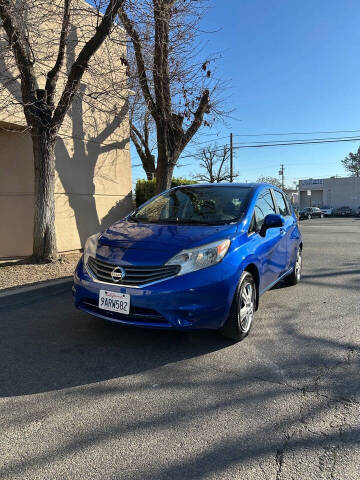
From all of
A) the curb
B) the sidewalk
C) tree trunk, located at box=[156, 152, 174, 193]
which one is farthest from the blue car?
tree trunk, located at box=[156, 152, 174, 193]

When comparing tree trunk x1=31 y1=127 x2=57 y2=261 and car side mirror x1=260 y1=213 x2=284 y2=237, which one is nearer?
car side mirror x1=260 y1=213 x2=284 y2=237

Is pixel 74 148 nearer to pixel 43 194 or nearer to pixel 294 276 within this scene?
pixel 43 194

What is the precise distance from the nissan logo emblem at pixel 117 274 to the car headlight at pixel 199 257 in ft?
1.45

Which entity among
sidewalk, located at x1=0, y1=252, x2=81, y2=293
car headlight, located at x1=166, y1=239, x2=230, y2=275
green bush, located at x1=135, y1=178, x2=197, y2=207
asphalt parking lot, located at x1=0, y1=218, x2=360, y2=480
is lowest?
asphalt parking lot, located at x1=0, y1=218, x2=360, y2=480

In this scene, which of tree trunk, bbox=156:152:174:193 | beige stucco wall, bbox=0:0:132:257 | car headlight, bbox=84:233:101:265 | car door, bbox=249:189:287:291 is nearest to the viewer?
car headlight, bbox=84:233:101:265

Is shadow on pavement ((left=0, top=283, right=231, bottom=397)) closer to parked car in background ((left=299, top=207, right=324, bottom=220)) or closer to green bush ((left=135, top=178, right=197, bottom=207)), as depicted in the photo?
green bush ((left=135, top=178, right=197, bottom=207))

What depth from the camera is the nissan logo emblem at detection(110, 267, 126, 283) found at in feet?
11.3

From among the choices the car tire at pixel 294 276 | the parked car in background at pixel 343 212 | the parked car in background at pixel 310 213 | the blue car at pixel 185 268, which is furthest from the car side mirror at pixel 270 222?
the parked car in background at pixel 343 212

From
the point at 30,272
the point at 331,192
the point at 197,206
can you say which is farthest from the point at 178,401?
the point at 331,192

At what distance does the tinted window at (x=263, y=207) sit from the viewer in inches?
176

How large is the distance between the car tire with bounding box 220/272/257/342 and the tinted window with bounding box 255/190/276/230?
79 centimetres

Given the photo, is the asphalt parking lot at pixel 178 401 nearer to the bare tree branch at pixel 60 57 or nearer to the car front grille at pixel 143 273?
the car front grille at pixel 143 273

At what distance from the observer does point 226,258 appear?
352 centimetres

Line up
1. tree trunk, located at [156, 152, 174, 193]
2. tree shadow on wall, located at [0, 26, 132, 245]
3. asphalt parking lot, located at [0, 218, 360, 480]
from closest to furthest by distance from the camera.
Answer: asphalt parking lot, located at [0, 218, 360, 480], tree shadow on wall, located at [0, 26, 132, 245], tree trunk, located at [156, 152, 174, 193]
